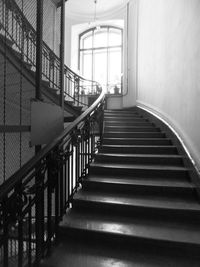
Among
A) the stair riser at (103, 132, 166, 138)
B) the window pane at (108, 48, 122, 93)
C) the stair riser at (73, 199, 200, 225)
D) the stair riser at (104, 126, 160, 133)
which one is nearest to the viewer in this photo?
the stair riser at (73, 199, 200, 225)

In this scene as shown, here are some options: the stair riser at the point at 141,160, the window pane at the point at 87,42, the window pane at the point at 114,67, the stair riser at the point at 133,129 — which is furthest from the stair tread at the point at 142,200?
the window pane at the point at 87,42

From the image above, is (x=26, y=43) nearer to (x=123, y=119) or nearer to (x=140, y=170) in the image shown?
(x=123, y=119)

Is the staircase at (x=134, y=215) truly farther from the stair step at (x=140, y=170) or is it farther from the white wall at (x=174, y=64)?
the white wall at (x=174, y=64)

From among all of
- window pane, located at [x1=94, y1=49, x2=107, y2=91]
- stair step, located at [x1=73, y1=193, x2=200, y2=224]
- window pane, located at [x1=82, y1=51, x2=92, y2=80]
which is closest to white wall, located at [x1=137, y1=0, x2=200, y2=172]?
stair step, located at [x1=73, y1=193, x2=200, y2=224]

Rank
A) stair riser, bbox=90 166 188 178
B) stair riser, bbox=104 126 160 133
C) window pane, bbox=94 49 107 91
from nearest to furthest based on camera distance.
→ stair riser, bbox=90 166 188 178, stair riser, bbox=104 126 160 133, window pane, bbox=94 49 107 91

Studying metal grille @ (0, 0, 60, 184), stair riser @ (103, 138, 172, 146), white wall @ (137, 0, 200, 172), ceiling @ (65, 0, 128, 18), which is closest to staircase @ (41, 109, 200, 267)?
stair riser @ (103, 138, 172, 146)

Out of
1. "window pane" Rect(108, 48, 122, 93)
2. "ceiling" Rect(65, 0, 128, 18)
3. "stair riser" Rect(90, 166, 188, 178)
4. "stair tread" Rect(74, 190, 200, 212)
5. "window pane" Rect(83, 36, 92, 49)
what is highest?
"ceiling" Rect(65, 0, 128, 18)

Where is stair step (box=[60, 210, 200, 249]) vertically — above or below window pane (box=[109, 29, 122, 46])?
below

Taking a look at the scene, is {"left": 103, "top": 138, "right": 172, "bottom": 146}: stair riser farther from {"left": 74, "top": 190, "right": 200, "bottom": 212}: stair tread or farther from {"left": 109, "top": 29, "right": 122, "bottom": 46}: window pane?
{"left": 109, "top": 29, "right": 122, "bottom": 46}: window pane

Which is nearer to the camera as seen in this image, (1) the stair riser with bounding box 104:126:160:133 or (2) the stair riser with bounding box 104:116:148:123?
(1) the stair riser with bounding box 104:126:160:133

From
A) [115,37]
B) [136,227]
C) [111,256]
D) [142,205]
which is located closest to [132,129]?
[142,205]

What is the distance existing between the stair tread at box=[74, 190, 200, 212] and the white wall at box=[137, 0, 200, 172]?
49 cm

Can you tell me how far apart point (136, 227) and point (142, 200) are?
376mm

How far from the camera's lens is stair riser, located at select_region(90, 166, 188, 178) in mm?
2760
